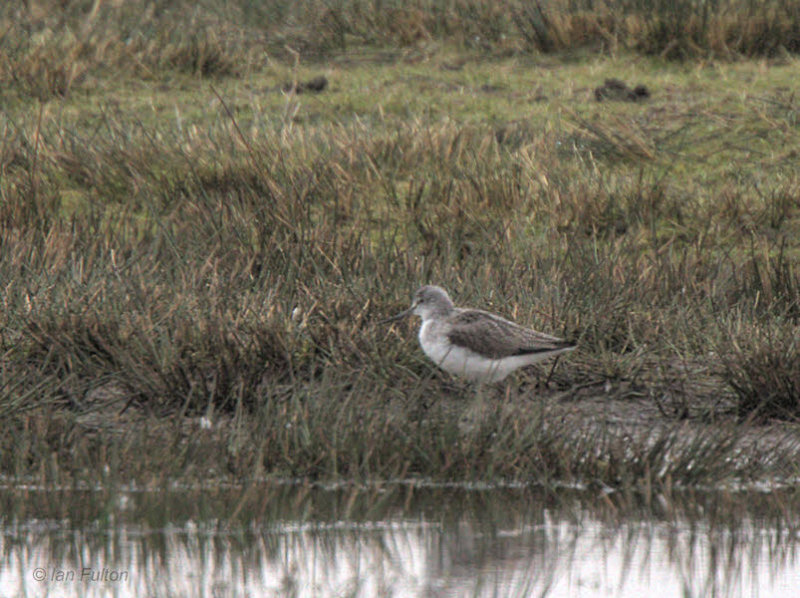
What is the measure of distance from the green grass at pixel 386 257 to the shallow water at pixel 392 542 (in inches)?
7.6

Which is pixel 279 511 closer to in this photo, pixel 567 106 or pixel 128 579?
pixel 128 579

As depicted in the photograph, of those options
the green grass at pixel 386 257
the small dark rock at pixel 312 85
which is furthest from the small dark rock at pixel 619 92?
the small dark rock at pixel 312 85

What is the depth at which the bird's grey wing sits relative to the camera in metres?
6.71

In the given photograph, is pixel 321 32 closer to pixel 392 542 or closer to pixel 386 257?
pixel 386 257

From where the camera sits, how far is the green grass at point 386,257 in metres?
5.95

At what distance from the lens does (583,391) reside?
731 cm

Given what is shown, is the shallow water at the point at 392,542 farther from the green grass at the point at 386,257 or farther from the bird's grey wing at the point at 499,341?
the bird's grey wing at the point at 499,341

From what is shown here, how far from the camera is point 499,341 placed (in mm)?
6719

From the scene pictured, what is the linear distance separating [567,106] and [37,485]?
807 centimetres

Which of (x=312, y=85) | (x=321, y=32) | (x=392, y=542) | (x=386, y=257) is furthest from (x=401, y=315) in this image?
(x=321, y=32)

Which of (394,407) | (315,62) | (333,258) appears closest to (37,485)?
(394,407)

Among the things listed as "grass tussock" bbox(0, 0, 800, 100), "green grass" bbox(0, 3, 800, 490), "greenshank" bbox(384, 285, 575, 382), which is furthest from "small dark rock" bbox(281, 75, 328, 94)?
"greenshank" bbox(384, 285, 575, 382)

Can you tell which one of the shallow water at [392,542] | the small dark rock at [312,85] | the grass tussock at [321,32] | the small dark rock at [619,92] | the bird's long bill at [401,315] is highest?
the grass tussock at [321,32]

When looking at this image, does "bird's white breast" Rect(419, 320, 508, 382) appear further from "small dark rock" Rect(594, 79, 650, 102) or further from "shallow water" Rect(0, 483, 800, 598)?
"small dark rock" Rect(594, 79, 650, 102)
